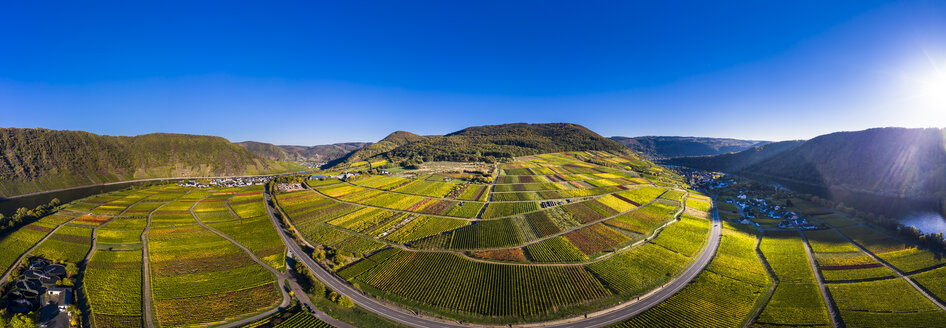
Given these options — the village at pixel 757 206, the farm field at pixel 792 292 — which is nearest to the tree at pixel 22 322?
the farm field at pixel 792 292

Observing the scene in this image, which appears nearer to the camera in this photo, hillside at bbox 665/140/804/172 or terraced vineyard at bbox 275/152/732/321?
terraced vineyard at bbox 275/152/732/321

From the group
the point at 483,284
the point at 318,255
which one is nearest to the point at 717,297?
the point at 483,284

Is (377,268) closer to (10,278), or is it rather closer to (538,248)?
(538,248)

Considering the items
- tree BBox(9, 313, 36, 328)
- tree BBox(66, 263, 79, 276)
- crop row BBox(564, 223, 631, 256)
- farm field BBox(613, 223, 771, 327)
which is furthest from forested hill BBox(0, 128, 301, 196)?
farm field BBox(613, 223, 771, 327)

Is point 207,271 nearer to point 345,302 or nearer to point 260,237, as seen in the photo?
point 260,237

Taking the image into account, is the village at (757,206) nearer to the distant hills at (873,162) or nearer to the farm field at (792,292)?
the farm field at (792,292)

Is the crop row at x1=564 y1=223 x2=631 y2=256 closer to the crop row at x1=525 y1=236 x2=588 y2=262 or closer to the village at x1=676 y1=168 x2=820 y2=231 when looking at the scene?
the crop row at x1=525 y1=236 x2=588 y2=262
